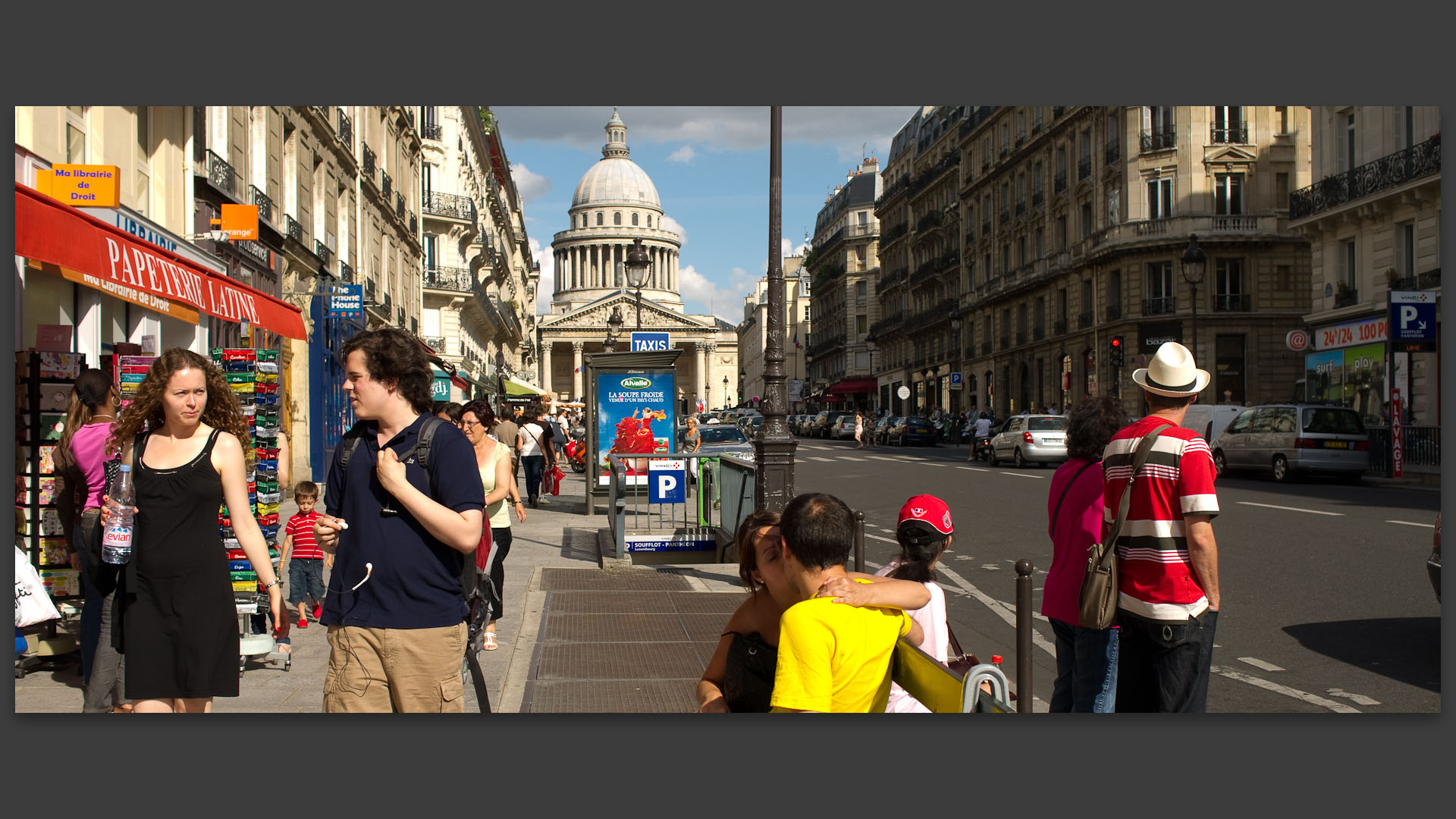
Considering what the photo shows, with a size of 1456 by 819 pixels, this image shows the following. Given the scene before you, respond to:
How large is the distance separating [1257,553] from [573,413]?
44888mm

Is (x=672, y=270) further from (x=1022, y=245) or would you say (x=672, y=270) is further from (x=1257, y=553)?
(x=1257, y=553)

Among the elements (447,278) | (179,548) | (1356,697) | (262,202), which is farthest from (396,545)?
(447,278)

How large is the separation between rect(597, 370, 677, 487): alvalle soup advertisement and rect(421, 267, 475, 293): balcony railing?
2718cm

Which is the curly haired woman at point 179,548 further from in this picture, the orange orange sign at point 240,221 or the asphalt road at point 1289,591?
the orange orange sign at point 240,221

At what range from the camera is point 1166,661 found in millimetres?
4203

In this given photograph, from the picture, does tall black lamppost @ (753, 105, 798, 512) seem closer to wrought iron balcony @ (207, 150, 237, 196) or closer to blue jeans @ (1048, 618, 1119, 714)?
blue jeans @ (1048, 618, 1119, 714)

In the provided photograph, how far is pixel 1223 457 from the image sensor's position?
22297 millimetres

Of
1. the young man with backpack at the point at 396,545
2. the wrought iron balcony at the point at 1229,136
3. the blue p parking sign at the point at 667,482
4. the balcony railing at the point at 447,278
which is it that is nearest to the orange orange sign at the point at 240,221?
the blue p parking sign at the point at 667,482

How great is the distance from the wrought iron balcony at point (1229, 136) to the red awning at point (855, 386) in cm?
4377

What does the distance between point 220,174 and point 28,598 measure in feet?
39.3

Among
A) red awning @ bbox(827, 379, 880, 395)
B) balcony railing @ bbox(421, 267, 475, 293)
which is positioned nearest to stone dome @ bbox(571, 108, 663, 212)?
red awning @ bbox(827, 379, 880, 395)

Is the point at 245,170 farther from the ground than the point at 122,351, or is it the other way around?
the point at 245,170

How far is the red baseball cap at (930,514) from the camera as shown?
4355 mm
